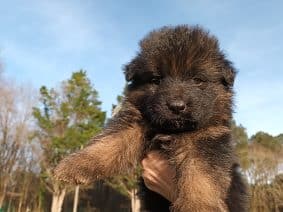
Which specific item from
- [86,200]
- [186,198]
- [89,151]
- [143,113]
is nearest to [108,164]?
[89,151]

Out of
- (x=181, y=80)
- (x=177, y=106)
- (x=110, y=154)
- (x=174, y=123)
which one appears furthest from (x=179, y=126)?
(x=110, y=154)

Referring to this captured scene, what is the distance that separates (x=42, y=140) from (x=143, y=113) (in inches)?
1181

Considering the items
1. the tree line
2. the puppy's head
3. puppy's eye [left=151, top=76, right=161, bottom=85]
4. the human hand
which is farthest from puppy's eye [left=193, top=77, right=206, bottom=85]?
the tree line

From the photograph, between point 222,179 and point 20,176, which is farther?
point 20,176

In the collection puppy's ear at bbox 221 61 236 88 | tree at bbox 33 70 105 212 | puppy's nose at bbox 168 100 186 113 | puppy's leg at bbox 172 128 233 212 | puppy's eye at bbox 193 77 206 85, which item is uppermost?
tree at bbox 33 70 105 212

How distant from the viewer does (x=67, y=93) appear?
97.7 ft

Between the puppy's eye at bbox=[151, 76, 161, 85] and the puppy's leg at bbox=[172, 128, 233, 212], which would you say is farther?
the puppy's eye at bbox=[151, 76, 161, 85]

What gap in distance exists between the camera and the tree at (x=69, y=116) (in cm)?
2931

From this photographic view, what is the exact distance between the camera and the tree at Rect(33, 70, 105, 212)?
1154 inches

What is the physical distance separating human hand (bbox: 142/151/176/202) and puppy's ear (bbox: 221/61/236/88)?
39.7 inches

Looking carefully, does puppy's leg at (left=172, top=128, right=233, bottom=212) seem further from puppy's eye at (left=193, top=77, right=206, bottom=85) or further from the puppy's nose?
puppy's eye at (left=193, top=77, right=206, bottom=85)

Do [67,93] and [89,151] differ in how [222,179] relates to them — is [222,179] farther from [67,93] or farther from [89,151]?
[67,93]

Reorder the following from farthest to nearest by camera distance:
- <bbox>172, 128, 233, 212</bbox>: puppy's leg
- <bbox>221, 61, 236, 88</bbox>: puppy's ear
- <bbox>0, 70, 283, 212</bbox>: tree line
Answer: <bbox>0, 70, 283, 212</bbox>: tree line
<bbox>221, 61, 236, 88</bbox>: puppy's ear
<bbox>172, 128, 233, 212</bbox>: puppy's leg

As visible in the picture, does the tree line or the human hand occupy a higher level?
the tree line
